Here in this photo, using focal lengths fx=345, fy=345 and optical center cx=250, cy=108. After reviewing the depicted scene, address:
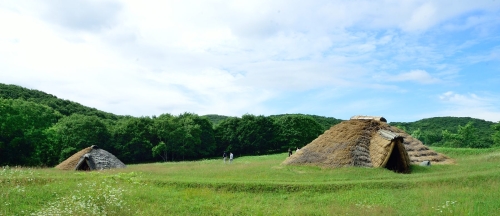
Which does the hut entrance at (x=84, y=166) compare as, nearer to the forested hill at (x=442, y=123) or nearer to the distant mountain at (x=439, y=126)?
the distant mountain at (x=439, y=126)

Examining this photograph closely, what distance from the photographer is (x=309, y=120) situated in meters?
74.2

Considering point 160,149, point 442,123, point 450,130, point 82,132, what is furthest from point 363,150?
point 442,123

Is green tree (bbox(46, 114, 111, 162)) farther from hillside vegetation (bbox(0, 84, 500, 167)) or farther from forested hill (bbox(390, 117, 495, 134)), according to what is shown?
forested hill (bbox(390, 117, 495, 134))

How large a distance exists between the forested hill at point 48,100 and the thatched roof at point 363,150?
7022 cm

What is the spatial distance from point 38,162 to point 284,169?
96.6ft

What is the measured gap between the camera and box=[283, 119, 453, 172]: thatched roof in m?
Result: 25.2

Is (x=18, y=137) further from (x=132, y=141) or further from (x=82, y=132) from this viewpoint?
(x=132, y=141)

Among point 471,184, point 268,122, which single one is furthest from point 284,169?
point 268,122

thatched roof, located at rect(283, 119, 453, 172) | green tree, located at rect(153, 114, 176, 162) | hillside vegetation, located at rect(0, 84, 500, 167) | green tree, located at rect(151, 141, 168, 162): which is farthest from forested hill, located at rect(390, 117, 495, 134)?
thatched roof, located at rect(283, 119, 453, 172)

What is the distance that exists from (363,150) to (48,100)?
79215 mm

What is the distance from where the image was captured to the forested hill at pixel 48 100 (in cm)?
7591

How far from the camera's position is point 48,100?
268 feet

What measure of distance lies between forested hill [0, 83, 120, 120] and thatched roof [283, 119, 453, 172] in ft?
230

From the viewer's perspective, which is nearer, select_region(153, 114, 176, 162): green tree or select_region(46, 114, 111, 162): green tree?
select_region(46, 114, 111, 162): green tree
